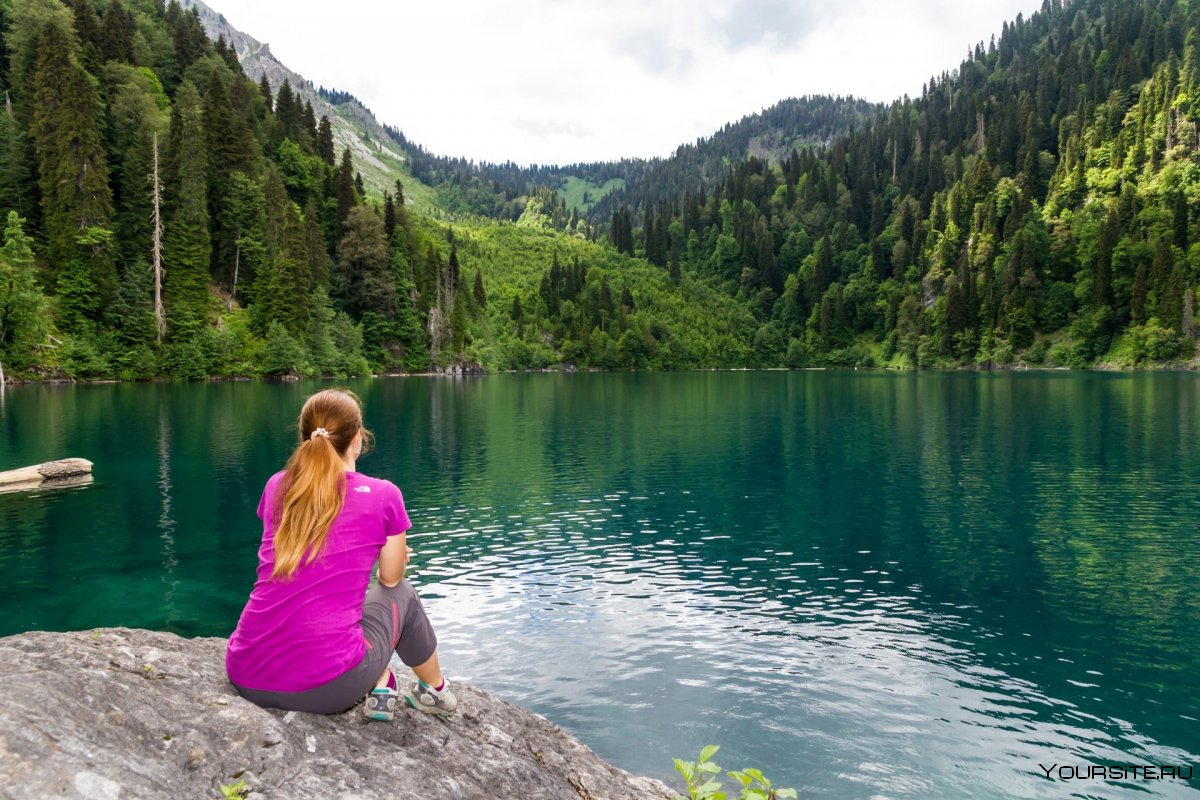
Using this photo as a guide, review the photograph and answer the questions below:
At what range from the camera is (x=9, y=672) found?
18.2ft

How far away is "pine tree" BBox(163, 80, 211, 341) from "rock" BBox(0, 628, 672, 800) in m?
103

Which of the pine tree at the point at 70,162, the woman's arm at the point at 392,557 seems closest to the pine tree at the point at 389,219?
the pine tree at the point at 70,162

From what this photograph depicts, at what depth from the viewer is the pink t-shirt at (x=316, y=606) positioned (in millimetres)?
5902

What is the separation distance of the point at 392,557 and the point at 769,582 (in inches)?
598

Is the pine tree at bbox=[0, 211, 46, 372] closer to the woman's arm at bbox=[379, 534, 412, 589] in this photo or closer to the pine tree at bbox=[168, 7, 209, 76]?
the pine tree at bbox=[168, 7, 209, 76]

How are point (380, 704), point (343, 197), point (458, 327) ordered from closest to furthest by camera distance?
point (380, 704)
point (343, 197)
point (458, 327)

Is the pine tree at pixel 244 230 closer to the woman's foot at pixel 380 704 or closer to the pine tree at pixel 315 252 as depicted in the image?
the pine tree at pixel 315 252

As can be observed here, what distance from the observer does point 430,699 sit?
7.27 meters

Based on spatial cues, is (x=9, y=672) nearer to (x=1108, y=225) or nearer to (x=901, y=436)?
(x=901, y=436)

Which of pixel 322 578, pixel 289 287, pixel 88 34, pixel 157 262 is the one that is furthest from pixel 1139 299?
pixel 88 34

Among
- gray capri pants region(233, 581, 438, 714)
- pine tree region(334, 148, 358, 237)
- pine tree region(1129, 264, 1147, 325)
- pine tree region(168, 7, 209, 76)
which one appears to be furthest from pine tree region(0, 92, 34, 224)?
pine tree region(1129, 264, 1147, 325)

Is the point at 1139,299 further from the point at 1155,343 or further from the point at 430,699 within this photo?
the point at 430,699

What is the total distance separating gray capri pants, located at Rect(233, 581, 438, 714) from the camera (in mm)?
6172

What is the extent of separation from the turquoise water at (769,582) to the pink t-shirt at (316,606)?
6.44m
